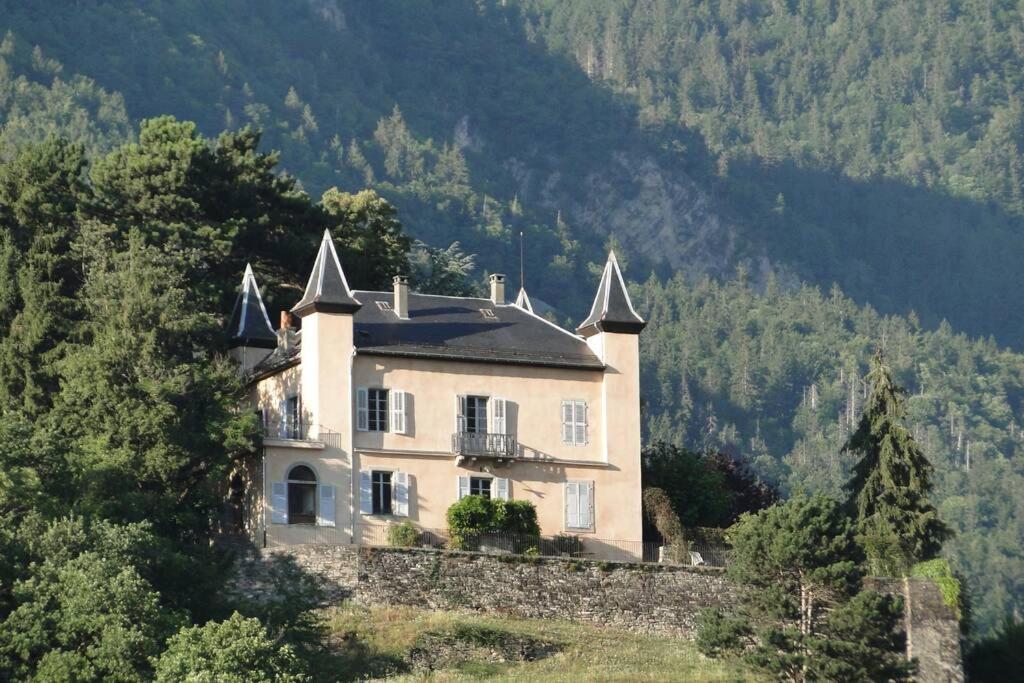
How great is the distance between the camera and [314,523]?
206 feet

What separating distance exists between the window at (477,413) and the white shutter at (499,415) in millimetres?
215

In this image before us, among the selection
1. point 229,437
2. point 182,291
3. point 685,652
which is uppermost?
point 182,291

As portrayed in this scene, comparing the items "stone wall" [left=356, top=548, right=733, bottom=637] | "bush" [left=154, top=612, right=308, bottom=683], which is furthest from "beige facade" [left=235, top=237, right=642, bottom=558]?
→ "bush" [left=154, top=612, right=308, bottom=683]

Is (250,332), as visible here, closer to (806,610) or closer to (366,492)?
(366,492)

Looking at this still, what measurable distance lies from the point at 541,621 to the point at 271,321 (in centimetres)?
1783

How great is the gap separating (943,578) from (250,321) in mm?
22340

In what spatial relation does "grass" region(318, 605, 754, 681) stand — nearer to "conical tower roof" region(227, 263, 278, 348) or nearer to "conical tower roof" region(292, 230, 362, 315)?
"conical tower roof" region(292, 230, 362, 315)

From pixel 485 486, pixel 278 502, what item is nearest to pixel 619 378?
pixel 485 486

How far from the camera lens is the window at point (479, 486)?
6488cm

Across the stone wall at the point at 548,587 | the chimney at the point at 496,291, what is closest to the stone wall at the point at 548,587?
the stone wall at the point at 548,587

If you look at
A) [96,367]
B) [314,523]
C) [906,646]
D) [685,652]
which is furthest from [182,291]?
[906,646]

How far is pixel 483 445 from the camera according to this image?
213 ft

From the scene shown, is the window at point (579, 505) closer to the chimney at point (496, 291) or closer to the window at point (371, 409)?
the window at point (371, 409)

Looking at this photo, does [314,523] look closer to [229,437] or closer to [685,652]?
[229,437]
